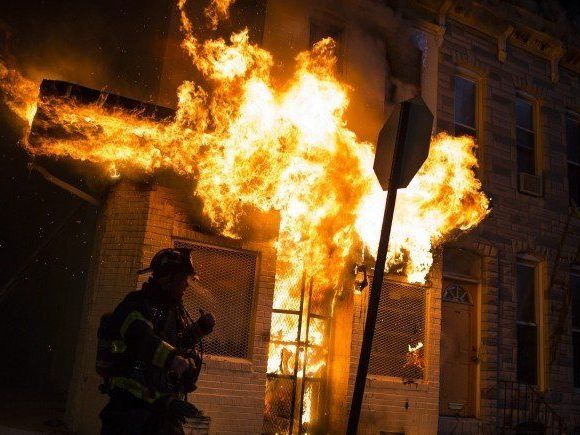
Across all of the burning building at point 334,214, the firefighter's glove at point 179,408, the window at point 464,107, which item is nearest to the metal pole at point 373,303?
the firefighter's glove at point 179,408

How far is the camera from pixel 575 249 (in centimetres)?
991

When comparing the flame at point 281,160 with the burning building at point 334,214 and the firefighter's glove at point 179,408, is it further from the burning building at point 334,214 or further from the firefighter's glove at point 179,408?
the firefighter's glove at point 179,408

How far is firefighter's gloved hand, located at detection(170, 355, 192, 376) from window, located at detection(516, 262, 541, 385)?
750 centimetres

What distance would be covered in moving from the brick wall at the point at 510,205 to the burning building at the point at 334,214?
0.14ft

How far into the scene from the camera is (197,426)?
580 centimetres

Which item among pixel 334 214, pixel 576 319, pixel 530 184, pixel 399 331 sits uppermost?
pixel 530 184

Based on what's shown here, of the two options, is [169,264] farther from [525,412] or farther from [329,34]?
[525,412]

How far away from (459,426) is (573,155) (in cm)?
639

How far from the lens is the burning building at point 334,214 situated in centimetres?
650

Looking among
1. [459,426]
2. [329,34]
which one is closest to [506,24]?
[329,34]

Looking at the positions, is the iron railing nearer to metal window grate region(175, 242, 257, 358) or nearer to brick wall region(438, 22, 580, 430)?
brick wall region(438, 22, 580, 430)

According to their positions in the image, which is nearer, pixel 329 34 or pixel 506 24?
pixel 329 34

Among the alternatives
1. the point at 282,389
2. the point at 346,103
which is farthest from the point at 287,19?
the point at 282,389

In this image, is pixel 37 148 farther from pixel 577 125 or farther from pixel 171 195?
pixel 577 125
